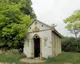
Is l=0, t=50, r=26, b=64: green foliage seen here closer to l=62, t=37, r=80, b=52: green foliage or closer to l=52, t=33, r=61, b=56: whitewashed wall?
l=52, t=33, r=61, b=56: whitewashed wall

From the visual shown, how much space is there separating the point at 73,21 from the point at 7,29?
11.5 m

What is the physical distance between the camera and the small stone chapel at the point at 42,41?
2234 centimetres

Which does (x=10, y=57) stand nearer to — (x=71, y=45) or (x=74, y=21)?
(x=71, y=45)

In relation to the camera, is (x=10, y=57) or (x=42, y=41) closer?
(x=10, y=57)

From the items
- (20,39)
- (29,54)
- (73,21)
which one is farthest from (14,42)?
(73,21)

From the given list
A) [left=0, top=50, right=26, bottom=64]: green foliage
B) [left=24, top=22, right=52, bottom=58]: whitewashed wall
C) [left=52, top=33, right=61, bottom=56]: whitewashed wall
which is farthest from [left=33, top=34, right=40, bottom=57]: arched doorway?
[left=0, top=50, right=26, bottom=64]: green foliage

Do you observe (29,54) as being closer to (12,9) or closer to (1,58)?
(1,58)

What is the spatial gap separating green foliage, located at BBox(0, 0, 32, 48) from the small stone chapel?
1146 millimetres

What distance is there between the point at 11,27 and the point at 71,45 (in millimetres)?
10065

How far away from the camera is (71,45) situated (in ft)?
96.6

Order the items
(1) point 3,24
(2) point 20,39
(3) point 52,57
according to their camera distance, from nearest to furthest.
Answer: (3) point 52,57
(2) point 20,39
(1) point 3,24

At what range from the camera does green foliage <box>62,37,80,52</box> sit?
2902cm

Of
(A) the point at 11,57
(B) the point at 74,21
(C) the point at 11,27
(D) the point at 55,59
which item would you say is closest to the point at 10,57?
(A) the point at 11,57

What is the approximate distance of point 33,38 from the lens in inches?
956
